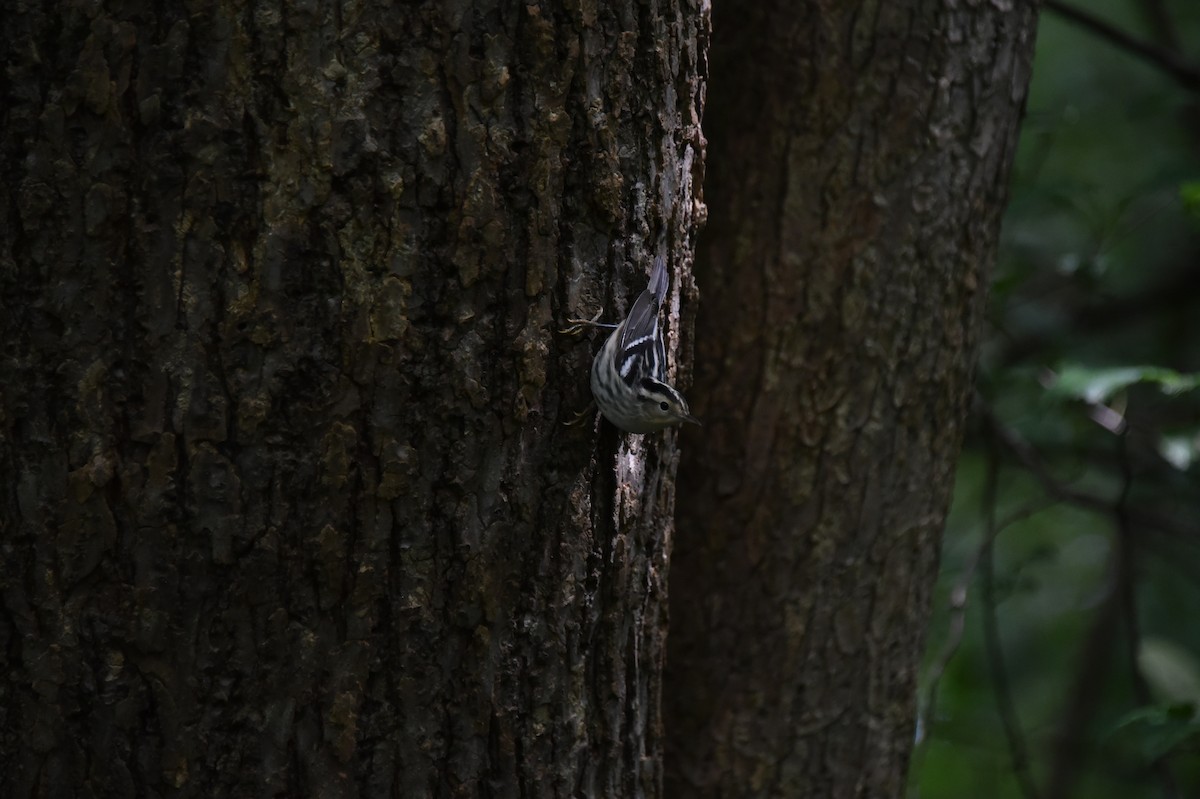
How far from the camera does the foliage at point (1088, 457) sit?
3752 millimetres

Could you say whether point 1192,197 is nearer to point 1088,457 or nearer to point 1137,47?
point 1137,47

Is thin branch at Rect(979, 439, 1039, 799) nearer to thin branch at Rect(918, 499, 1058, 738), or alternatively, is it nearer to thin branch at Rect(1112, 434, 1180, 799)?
thin branch at Rect(918, 499, 1058, 738)

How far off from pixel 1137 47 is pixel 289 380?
3.63 metres

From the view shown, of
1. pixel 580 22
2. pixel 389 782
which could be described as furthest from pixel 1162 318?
pixel 389 782

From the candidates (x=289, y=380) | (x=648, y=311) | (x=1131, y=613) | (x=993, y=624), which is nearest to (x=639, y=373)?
(x=648, y=311)

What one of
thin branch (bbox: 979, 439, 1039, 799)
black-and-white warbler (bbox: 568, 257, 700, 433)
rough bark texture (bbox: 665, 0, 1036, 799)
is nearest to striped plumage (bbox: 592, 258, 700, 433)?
black-and-white warbler (bbox: 568, 257, 700, 433)

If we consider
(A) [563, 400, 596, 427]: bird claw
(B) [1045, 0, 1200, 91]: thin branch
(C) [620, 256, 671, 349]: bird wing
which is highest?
(B) [1045, 0, 1200, 91]: thin branch

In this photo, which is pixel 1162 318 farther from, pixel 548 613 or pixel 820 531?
pixel 548 613

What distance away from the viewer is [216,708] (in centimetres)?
164

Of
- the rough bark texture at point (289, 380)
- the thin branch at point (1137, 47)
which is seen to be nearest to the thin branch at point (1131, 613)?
the thin branch at point (1137, 47)

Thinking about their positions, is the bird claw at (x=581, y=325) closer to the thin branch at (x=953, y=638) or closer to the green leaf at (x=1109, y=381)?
the green leaf at (x=1109, y=381)

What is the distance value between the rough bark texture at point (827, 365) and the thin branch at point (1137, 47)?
109cm

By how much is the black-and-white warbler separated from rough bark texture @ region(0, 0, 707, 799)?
0.09 meters

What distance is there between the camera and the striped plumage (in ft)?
6.01
